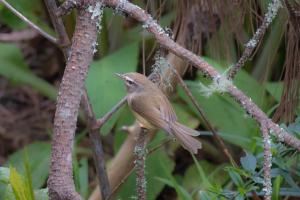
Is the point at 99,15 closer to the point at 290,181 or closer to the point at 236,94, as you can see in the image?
the point at 236,94

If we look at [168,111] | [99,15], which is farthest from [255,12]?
[99,15]

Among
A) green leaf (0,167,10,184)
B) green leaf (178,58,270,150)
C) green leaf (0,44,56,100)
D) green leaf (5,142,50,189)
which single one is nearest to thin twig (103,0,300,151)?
green leaf (0,167,10,184)

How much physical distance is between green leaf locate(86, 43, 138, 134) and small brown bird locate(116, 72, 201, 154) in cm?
56

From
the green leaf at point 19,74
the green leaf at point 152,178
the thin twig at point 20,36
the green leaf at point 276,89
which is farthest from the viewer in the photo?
the thin twig at point 20,36

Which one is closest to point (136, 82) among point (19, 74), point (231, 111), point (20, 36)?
point (231, 111)

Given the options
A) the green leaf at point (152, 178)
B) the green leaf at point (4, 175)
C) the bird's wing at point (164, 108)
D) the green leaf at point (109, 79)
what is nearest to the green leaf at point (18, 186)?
the green leaf at point (4, 175)

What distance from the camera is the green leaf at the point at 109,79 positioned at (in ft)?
6.24

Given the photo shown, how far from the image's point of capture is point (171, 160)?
6.58ft

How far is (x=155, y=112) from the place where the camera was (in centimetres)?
124

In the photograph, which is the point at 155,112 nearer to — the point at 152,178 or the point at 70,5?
the point at 70,5

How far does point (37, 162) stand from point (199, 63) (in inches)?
48.1

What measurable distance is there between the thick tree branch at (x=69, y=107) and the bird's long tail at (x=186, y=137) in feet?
0.84

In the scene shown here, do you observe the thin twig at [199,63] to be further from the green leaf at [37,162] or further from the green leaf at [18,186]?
the green leaf at [37,162]

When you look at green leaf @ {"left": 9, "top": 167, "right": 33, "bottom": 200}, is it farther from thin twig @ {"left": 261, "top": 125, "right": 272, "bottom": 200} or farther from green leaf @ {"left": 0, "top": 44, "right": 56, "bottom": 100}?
green leaf @ {"left": 0, "top": 44, "right": 56, "bottom": 100}
